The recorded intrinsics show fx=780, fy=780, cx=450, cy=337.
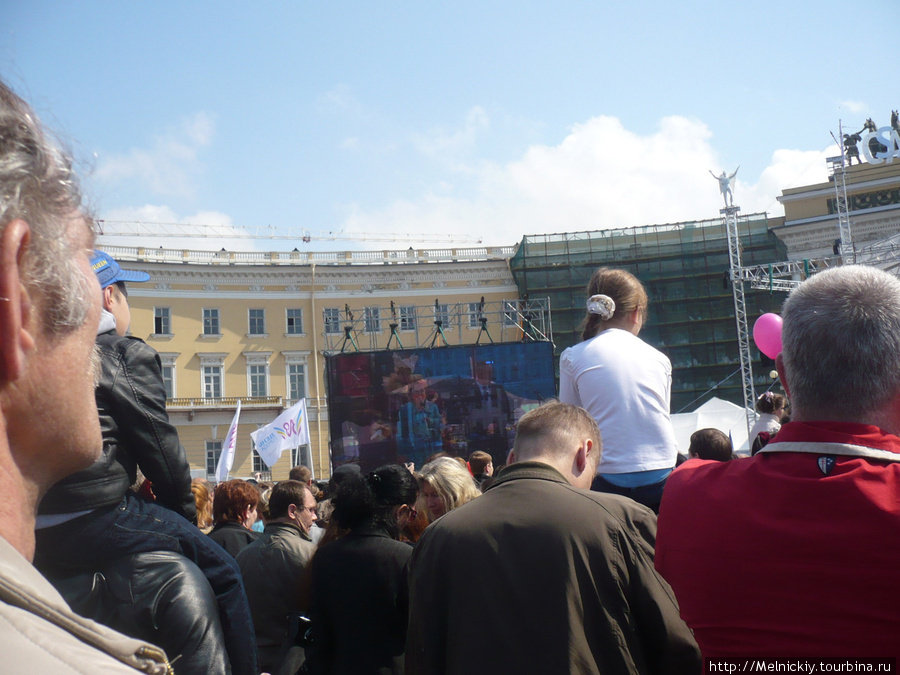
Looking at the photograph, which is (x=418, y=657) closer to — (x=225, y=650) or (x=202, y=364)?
(x=225, y=650)

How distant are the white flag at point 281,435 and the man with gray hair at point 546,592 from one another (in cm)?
1502

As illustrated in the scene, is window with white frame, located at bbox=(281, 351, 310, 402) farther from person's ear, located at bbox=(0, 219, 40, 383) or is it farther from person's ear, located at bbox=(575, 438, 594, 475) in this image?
person's ear, located at bbox=(0, 219, 40, 383)

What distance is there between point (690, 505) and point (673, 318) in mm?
38325

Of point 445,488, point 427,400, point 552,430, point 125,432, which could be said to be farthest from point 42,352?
point 427,400

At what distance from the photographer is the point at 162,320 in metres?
39.3

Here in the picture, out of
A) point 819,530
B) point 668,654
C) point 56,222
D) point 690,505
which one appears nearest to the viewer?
point 56,222

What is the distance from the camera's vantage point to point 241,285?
4050 cm

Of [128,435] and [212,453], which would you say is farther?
[212,453]

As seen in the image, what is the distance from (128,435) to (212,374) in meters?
38.8

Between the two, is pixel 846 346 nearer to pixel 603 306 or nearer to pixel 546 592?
pixel 546 592

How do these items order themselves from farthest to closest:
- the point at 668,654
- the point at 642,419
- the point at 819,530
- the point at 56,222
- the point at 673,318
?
the point at 673,318 → the point at 642,419 → the point at 668,654 → the point at 819,530 → the point at 56,222

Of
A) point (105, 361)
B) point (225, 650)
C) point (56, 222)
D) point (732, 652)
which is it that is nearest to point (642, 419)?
point (732, 652)

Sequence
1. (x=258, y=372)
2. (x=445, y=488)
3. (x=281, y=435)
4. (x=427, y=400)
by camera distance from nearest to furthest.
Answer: (x=445, y=488) → (x=281, y=435) → (x=427, y=400) → (x=258, y=372)

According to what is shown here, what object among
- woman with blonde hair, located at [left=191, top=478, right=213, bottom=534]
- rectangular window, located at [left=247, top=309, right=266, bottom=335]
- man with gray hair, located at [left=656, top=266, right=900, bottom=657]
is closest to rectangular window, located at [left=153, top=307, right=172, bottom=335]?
rectangular window, located at [left=247, top=309, right=266, bottom=335]
